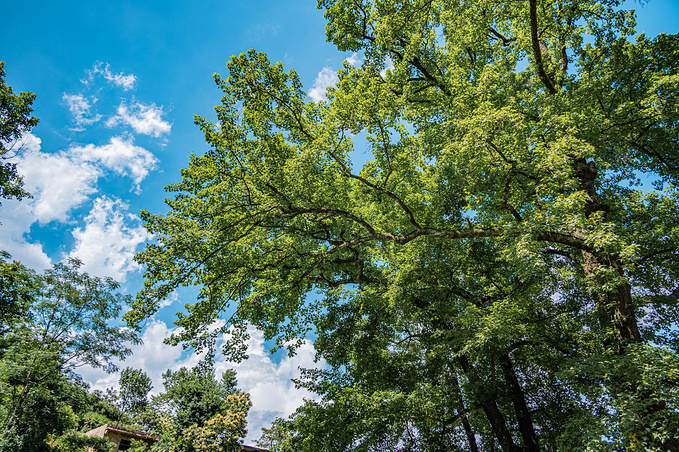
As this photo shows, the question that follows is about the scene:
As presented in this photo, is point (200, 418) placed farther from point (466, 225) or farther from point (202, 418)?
point (466, 225)

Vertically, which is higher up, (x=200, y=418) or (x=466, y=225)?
(x=466, y=225)

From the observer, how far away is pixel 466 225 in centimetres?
915

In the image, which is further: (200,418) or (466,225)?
(200,418)

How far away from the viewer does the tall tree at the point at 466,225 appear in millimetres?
7105

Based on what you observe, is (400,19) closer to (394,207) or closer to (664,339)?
(394,207)

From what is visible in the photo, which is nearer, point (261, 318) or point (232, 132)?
point (232, 132)

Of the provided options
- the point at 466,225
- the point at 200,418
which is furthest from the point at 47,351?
the point at 466,225

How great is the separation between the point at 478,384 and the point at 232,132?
401 inches

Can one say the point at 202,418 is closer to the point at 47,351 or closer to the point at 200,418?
the point at 200,418

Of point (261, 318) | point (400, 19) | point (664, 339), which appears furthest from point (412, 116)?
point (664, 339)

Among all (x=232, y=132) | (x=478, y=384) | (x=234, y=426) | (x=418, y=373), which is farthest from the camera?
(x=234, y=426)

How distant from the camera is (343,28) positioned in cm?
1055

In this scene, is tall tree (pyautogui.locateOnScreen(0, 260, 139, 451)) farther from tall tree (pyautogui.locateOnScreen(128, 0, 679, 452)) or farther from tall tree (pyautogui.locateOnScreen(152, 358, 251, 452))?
tall tree (pyautogui.locateOnScreen(128, 0, 679, 452))

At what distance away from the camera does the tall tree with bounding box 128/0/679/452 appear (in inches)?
280
